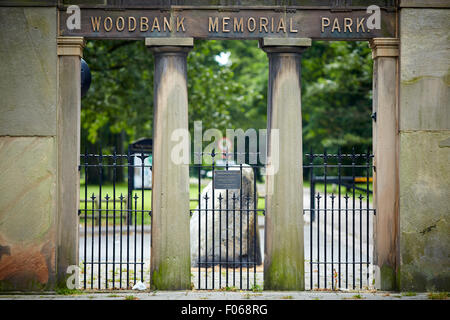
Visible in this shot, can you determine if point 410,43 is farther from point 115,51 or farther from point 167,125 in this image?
point 115,51

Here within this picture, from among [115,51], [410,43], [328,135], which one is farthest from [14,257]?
[328,135]

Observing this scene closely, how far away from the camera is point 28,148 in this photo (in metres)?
8.02

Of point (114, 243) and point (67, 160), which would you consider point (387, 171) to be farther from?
point (67, 160)

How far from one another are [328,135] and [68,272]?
80.9 feet

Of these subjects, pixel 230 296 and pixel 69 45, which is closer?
pixel 230 296

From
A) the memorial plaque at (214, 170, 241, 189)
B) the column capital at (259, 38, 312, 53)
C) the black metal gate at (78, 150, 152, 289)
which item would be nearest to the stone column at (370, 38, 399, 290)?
the column capital at (259, 38, 312, 53)

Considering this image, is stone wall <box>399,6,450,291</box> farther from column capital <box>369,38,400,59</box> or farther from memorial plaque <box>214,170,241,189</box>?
memorial plaque <box>214,170,241,189</box>

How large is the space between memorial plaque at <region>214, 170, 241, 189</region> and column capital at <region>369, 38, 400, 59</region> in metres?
2.81

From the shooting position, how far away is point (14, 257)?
7.98m

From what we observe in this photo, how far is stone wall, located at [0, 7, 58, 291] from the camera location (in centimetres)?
796

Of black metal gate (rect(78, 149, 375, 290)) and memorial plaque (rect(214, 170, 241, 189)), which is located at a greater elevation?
memorial plaque (rect(214, 170, 241, 189))

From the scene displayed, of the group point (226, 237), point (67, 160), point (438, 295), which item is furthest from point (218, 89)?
point (438, 295)

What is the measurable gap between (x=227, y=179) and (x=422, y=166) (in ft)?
9.48
